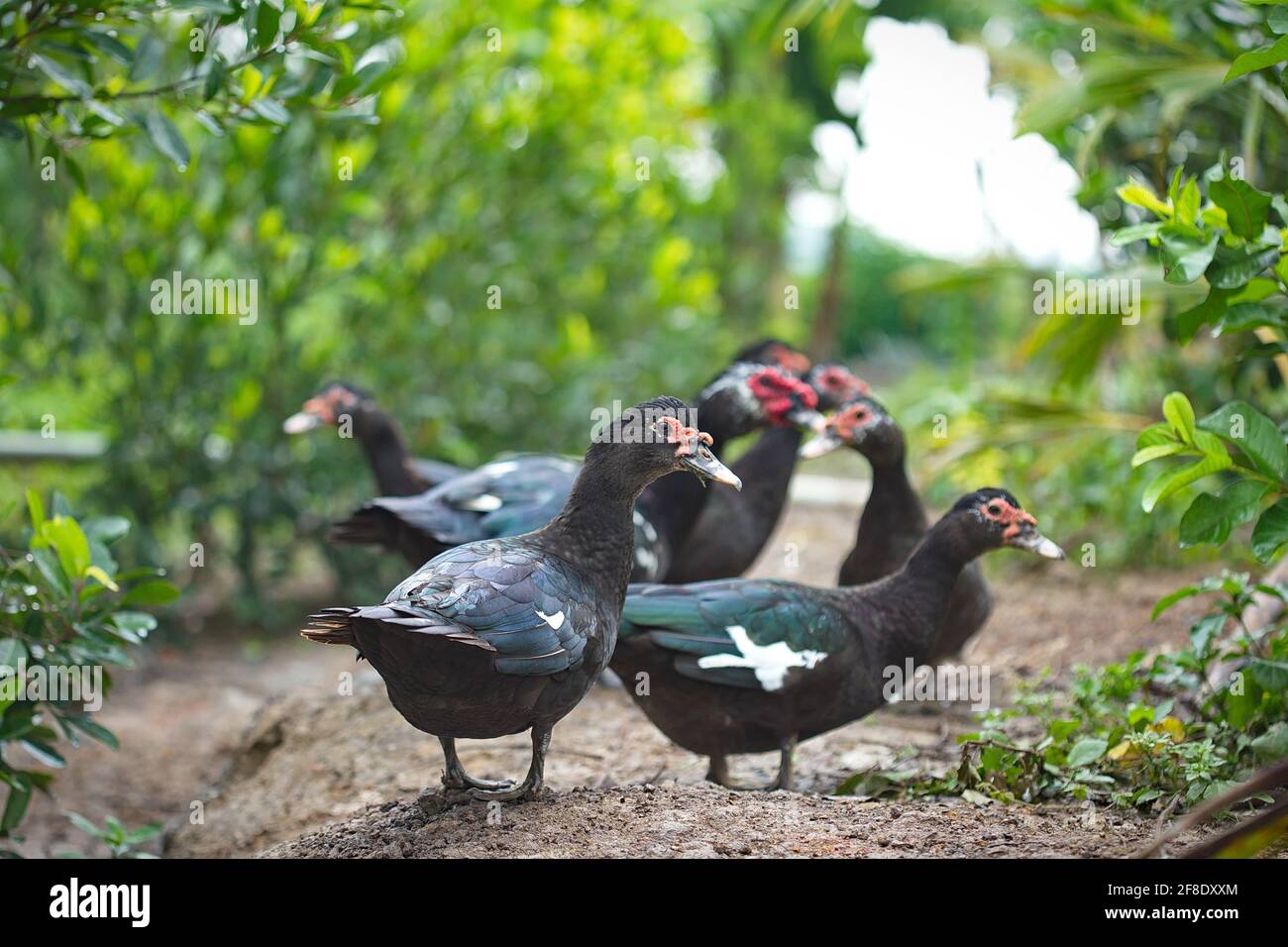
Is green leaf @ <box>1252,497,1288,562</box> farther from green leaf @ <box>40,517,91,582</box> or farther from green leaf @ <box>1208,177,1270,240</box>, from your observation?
green leaf @ <box>40,517,91,582</box>

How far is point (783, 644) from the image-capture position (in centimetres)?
371

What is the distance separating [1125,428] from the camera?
557 cm

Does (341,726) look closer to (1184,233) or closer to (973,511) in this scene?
(973,511)

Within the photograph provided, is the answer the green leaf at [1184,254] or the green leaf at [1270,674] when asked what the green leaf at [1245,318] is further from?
the green leaf at [1270,674]

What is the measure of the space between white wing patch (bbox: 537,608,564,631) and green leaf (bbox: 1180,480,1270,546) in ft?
4.94

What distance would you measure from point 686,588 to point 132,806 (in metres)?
2.59

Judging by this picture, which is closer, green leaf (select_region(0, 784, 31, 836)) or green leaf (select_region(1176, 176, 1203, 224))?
green leaf (select_region(1176, 176, 1203, 224))

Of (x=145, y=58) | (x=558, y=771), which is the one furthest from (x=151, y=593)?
(x=145, y=58)

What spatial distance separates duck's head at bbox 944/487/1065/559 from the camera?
3.94m

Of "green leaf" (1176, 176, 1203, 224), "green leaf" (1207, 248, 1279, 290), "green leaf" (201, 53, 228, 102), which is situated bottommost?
"green leaf" (1207, 248, 1279, 290)

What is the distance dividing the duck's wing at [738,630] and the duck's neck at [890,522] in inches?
36.5

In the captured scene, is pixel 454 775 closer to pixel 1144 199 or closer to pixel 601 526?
pixel 601 526

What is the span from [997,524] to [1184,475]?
761mm

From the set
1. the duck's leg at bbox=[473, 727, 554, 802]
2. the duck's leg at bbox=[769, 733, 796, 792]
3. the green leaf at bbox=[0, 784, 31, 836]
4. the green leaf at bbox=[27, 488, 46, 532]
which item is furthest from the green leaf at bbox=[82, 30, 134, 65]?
the duck's leg at bbox=[769, 733, 796, 792]
